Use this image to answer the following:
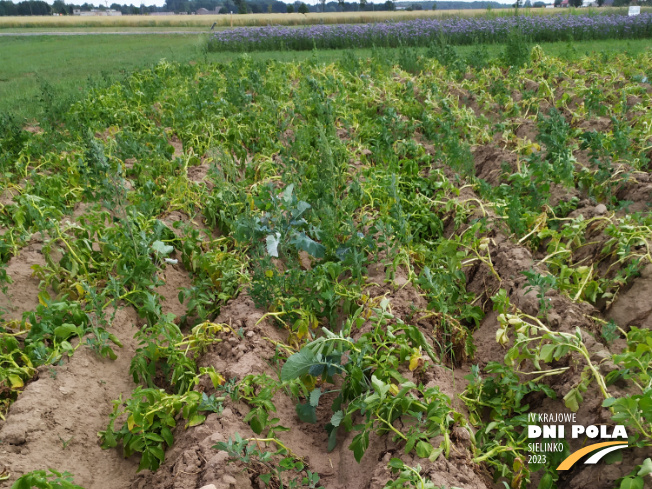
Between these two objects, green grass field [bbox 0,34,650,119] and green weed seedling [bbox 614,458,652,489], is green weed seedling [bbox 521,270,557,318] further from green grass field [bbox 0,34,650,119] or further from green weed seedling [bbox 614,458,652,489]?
green grass field [bbox 0,34,650,119]

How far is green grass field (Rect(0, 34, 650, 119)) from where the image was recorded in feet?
33.8

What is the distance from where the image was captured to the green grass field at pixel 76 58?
33.8ft

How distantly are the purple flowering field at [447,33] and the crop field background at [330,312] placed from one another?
1160cm

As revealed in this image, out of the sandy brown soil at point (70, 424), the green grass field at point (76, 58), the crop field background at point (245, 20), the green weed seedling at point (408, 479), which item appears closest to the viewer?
the green weed seedling at point (408, 479)

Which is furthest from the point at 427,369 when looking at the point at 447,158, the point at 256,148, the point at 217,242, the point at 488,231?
the point at 256,148

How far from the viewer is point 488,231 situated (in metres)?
4.31

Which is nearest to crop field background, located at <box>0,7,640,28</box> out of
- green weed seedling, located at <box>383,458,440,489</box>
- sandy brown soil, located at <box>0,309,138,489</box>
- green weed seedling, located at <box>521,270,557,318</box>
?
green weed seedling, located at <box>521,270,557,318</box>

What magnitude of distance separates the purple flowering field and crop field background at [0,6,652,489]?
11.6 m

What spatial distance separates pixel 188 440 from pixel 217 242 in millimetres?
2207

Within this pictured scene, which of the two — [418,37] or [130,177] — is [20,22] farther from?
[130,177]

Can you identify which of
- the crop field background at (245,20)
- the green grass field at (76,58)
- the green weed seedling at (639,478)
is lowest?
the green weed seedling at (639,478)

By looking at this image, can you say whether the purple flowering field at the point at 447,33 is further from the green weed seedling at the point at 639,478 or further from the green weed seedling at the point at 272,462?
the green weed seedling at the point at 639,478

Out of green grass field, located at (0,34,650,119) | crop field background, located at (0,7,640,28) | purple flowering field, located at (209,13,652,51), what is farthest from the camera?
crop field background, located at (0,7,640,28)

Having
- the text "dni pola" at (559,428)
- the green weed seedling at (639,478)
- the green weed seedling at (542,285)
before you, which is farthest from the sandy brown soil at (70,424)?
the green weed seedling at (542,285)
